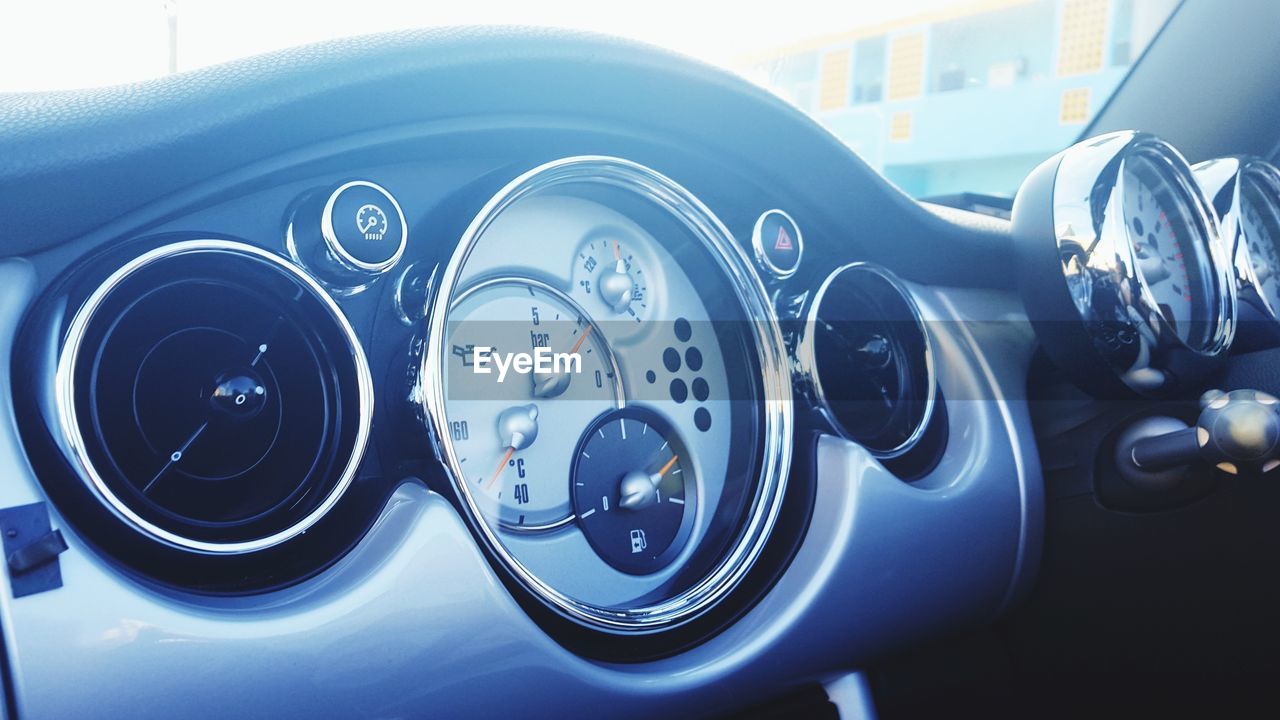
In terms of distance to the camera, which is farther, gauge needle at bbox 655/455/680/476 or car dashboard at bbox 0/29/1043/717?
gauge needle at bbox 655/455/680/476

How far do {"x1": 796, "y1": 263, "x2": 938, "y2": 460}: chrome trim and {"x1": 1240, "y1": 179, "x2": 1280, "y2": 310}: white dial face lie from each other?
0.93 metres

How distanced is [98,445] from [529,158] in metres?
0.56

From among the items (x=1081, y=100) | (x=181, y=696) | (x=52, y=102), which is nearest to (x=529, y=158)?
(x=52, y=102)

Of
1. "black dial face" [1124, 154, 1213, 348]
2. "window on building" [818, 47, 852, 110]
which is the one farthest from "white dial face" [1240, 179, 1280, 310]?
"window on building" [818, 47, 852, 110]

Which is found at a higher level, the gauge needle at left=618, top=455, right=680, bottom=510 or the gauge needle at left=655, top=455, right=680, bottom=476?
the gauge needle at left=655, top=455, right=680, bottom=476

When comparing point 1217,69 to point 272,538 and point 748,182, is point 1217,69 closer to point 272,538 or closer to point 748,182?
point 748,182

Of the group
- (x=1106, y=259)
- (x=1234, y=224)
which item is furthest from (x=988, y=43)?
(x=1106, y=259)

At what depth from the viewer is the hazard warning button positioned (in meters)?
1.37

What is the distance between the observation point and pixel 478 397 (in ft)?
3.71

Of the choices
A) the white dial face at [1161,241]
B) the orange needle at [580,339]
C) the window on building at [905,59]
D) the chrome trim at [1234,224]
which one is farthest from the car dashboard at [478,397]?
the window on building at [905,59]

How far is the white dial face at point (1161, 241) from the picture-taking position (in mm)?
1696

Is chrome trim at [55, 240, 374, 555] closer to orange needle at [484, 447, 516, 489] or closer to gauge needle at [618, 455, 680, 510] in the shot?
orange needle at [484, 447, 516, 489]

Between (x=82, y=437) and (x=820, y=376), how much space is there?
0.94 m

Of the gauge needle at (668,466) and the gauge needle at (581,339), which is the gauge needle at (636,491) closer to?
the gauge needle at (668,466)
